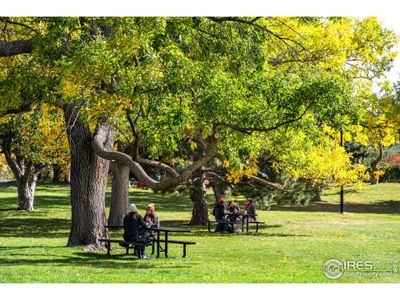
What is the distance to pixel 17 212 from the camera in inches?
1505

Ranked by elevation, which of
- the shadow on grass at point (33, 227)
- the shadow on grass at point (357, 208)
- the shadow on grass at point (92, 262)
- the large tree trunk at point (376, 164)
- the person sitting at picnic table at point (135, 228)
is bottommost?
the shadow on grass at point (92, 262)

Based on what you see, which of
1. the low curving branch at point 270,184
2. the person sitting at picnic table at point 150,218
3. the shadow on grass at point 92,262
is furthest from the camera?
the low curving branch at point 270,184

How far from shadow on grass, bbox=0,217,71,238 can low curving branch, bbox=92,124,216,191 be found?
7001 mm

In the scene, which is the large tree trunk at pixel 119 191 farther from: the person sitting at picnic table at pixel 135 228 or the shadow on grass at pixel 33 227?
the person sitting at picnic table at pixel 135 228

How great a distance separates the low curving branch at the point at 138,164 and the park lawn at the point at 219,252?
1694 millimetres

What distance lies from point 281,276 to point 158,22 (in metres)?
5.28

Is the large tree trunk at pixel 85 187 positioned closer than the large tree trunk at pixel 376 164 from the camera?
Yes

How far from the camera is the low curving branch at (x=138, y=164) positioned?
626 inches

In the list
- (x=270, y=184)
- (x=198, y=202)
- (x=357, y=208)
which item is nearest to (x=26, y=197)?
(x=198, y=202)

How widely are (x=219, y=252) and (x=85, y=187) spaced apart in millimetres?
3590

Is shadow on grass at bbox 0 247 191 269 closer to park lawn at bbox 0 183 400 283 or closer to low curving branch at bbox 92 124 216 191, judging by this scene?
park lawn at bbox 0 183 400 283

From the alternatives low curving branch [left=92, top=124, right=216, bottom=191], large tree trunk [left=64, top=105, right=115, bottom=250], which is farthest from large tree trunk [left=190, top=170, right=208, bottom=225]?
low curving branch [left=92, top=124, right=216, bottom=191]

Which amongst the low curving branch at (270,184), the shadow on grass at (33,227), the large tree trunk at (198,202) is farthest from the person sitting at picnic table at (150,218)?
the large tree trunk at (198,202)

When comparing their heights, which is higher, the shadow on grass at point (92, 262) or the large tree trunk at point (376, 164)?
the large tree trunk at point (376, 164)
